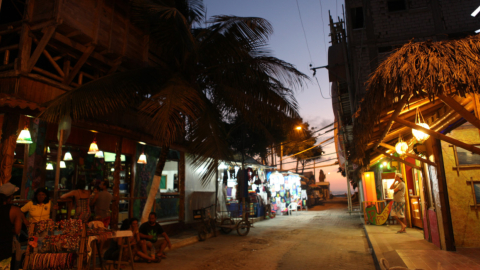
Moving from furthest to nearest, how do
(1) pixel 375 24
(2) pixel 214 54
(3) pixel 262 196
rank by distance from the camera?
1. (3) pixel 262 196
2. (1) pixel 375 24
3. (2) pixel 214 54

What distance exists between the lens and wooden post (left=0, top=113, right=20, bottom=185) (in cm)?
686

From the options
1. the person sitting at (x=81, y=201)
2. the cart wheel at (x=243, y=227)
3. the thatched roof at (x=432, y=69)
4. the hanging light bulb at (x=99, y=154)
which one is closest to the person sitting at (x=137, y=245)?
the person sitting at (x=81, y=201)

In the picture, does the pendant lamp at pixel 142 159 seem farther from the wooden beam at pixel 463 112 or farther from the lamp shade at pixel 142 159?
the wooden beam at pixel 463 112

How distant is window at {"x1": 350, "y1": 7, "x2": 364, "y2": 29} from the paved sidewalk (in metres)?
13.1

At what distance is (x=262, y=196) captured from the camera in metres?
20.7

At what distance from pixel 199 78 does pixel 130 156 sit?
12.9ft

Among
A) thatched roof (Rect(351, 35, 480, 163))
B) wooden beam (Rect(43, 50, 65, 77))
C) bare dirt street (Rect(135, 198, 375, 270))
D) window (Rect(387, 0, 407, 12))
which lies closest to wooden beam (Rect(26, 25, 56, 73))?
wooden beam (Rect(43, 50, 65, 77))

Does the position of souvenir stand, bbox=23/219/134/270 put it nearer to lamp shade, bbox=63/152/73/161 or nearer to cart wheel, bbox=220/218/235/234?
lamp shade, bbox=63/152/73/161

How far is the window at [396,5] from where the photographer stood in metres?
16.3

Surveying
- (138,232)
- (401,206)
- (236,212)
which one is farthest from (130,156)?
(401,206)

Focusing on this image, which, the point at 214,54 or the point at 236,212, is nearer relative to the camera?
the point at 214,54

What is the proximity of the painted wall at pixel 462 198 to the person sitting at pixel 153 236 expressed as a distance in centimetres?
727

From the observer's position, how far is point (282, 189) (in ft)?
77.6

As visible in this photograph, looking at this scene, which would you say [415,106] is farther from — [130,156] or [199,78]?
[130,156]
